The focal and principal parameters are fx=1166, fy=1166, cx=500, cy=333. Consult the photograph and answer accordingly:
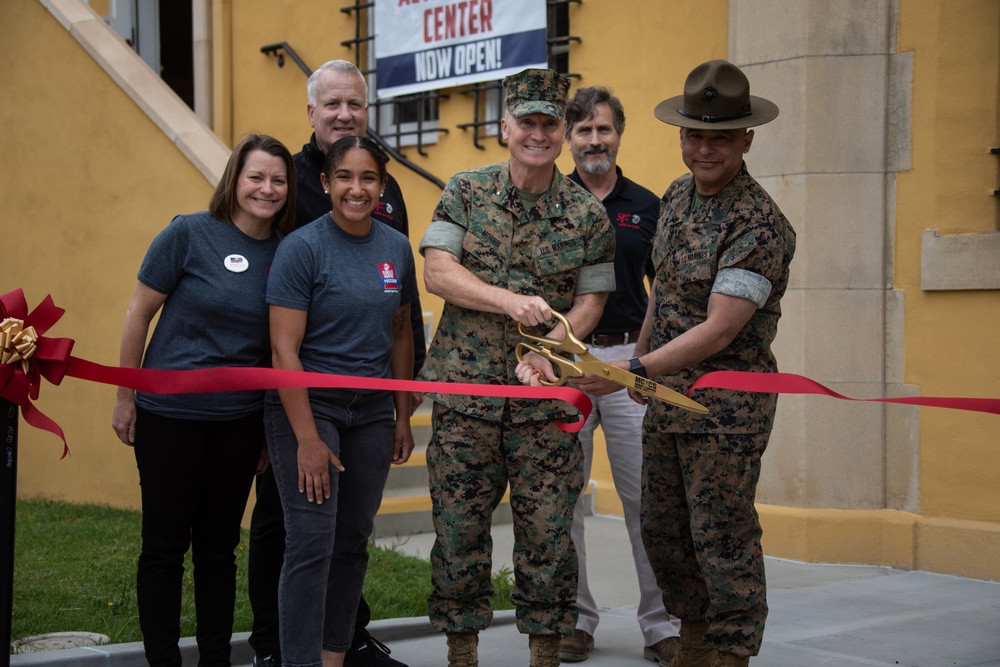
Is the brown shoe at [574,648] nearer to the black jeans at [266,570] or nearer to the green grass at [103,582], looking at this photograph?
the green grass at [103,582]

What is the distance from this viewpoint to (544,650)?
390cm

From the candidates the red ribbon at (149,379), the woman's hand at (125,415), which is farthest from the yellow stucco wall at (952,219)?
the woman's hand at (125,415)

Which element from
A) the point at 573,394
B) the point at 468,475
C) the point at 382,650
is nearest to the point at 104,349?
the point at 382,650

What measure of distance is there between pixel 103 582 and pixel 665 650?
2.73m

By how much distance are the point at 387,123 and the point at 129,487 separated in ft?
11.2

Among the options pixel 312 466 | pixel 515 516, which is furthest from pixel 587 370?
pixel 312 466

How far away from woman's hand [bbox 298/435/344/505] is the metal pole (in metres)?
0.84

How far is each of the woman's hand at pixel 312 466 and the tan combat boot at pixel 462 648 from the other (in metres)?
0.69

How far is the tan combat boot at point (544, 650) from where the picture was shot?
389cm

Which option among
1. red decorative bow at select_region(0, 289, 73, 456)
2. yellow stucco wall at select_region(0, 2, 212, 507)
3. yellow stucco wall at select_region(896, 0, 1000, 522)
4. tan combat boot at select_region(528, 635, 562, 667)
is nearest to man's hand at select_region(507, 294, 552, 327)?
tan combat boot at select_region(528, 635, 562, 667)

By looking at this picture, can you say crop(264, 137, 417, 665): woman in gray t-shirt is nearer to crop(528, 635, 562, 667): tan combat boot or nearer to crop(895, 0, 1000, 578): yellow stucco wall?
crop(528, 635, 562, 667): tan combat boot

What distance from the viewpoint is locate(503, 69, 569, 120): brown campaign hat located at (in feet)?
12.6

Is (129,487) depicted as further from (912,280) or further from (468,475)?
(912,280)

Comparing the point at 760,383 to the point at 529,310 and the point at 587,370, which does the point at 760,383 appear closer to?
the point at 587,370
